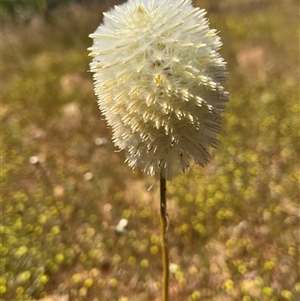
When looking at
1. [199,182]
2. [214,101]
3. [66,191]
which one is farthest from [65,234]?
[214,101]

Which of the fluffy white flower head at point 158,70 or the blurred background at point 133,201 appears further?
the blurred background at point 133,201

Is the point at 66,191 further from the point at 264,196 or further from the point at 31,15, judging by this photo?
the point at 31,15

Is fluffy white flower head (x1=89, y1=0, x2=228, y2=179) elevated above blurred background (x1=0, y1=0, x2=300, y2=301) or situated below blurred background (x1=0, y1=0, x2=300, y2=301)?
above

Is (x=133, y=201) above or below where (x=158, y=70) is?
below

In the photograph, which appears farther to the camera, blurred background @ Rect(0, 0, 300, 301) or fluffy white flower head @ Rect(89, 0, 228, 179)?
blurred background @ Rect(0, 0, 300, 301)

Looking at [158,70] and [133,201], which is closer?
[158,70]
